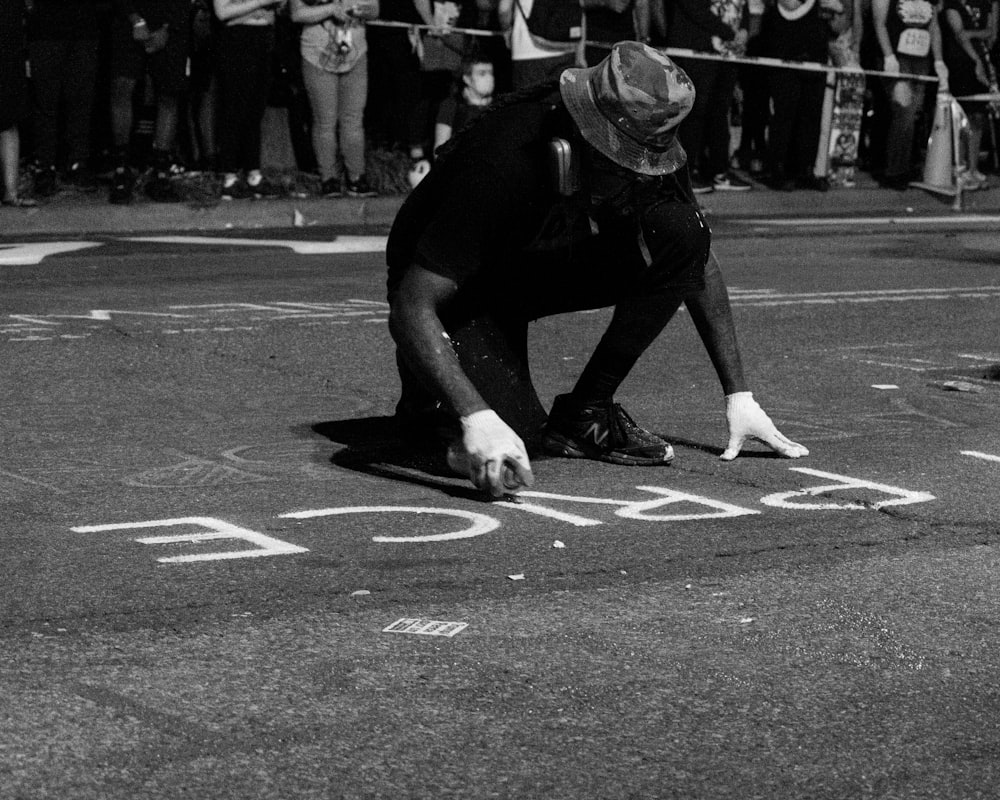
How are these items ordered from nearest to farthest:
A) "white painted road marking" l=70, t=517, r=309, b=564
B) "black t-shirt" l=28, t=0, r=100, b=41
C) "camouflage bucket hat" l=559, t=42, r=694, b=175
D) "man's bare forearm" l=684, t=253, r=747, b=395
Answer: "white painted road marking" l=70, t=517, r=309, b=564 → "camouflage bucket hat" l=559, t=42, r=694, b=175 → "man's bare forearm" l=684, t=253, r=747, b=395 → "black t-shirt" l=28, t=0, r=100, b=41

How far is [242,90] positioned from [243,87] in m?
0.03

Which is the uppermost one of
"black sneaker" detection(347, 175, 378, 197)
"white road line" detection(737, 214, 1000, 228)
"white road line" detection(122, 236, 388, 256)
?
"black sneaker" detection(347, 175, 378, 197)

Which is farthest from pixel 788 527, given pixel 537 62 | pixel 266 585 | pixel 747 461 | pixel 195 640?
pixel 537 62

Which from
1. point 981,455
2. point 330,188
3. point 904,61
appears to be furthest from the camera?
point 904,61

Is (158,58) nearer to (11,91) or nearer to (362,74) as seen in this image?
(11,91)

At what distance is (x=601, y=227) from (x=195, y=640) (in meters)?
2.23

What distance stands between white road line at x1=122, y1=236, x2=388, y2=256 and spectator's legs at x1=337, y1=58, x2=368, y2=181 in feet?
4.98

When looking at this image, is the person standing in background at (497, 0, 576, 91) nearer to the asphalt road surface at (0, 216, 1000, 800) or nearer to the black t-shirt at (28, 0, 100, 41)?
the black t-shirt at (28, 0, 100, 41)

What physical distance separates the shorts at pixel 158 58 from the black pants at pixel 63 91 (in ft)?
0.55

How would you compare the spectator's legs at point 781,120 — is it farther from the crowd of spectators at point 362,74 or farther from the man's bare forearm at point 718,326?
the man's bare forearm at point 718,326

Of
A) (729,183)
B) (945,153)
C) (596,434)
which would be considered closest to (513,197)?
(596,434)

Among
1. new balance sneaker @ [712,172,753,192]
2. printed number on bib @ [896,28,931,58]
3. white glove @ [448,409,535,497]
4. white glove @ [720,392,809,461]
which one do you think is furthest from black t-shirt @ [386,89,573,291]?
printed number on bib @ [896,28,931,58]

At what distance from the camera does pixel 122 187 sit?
46.6 feet

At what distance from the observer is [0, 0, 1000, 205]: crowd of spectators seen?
13820 millimetres
